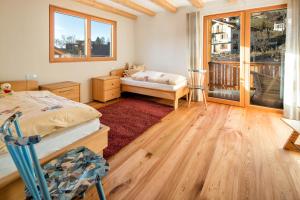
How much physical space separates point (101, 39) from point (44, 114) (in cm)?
375

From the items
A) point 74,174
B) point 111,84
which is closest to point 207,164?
point 74,174

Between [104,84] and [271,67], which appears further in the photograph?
[104,84]

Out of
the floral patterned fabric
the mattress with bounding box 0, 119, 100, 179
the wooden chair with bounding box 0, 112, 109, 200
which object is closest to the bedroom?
the mattress with bounding box 0, 119, 100, 179

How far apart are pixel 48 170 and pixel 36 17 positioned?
332 cm

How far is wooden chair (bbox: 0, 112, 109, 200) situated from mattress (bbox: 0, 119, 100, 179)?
27cm

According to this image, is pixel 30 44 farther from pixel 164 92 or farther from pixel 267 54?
pixel 267 54

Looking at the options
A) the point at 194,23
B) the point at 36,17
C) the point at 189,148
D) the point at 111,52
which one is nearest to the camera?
the point at 189,148

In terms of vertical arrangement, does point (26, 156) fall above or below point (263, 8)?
below

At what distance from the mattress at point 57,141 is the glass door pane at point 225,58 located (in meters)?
3.69

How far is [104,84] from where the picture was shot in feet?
14.7

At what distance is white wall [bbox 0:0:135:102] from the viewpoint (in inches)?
124

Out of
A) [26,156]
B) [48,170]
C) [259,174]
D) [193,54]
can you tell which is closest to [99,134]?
[48,170]

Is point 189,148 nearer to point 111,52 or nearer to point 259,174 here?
point 259,174

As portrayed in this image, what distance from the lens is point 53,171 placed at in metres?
1.23
